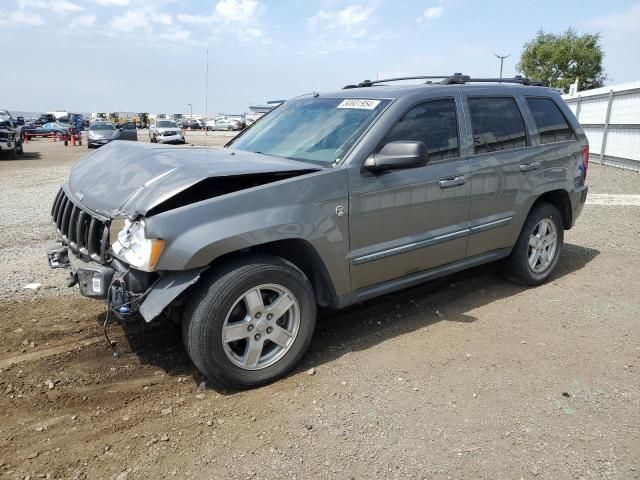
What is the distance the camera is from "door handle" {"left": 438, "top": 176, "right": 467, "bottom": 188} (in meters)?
3.97

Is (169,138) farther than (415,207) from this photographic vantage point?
Yes

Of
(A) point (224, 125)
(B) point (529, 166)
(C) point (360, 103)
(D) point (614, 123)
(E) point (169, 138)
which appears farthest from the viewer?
(A) point (224, 125)

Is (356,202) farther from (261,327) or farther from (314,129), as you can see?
(261,327)

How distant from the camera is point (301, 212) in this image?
325 centimetres

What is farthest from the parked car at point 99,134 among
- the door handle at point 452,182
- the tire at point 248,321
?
the tire at point 248,321

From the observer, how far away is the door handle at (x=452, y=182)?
13.0ft

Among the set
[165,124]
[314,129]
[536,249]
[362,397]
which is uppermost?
[165,124]

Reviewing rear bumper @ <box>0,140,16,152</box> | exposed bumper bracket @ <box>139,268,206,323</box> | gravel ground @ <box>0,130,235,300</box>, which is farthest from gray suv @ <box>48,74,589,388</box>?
rear bumper @ <box>0,140,16,152</box>

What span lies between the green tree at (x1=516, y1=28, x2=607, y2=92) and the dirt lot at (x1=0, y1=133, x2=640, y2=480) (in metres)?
52.4

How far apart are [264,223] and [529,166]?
278cm

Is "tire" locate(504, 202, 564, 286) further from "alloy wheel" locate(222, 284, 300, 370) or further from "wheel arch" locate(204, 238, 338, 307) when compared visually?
"alloy wheel" locate(222, 284, 300, 370)

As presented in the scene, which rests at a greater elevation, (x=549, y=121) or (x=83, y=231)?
(x=549, y=121)

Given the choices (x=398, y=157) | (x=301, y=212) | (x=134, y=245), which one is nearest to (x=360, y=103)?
(x=398, y=157)

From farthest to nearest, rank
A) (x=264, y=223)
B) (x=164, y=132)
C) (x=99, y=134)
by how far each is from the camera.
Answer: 1. (x=164, y=132)
2. (x=99, y=134)
3. (x=264, y=223)
